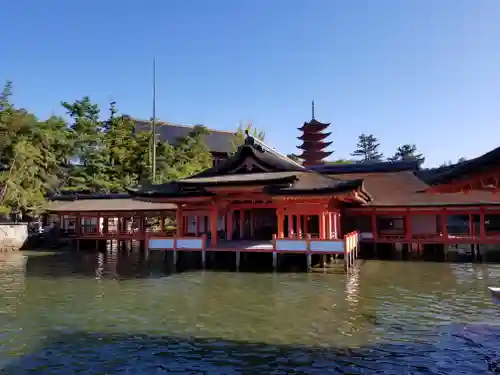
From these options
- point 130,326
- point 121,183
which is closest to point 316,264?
point 130,326

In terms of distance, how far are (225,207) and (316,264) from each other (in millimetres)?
5346

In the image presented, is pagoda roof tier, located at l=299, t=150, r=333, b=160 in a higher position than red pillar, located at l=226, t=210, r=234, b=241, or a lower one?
higher

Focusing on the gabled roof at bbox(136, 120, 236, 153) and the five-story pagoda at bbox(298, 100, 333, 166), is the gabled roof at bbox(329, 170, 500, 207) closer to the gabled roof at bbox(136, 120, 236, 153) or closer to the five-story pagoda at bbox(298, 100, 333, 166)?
the five-story pagoda at bbox(298, 100, 333, 166)

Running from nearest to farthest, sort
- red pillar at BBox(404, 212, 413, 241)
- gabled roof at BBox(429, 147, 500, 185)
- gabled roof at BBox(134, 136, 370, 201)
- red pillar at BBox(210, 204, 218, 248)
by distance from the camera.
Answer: gabled roof at BBox(429, 147, 500, 185) → gabled roof at BBox(134, 136, 370, 201) → red pillar at BBox(210, 204, 218, 248) → red pillar at BBox(404, 212, 413, 241)

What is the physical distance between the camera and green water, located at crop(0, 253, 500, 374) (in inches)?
296

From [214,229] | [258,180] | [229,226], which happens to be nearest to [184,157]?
[229,226]

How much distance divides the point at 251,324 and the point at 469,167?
6.53m

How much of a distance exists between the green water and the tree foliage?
14345mm

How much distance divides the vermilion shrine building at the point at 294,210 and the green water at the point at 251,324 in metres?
2.76

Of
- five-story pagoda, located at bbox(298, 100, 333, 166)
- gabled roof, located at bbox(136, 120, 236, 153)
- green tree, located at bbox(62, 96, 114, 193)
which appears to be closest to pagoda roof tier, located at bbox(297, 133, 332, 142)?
five-story pagoda, located at bbox(298, 100, 333, 166)

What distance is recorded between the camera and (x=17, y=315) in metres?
11.0

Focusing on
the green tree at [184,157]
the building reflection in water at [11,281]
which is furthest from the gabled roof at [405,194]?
the green tree at [184,157]

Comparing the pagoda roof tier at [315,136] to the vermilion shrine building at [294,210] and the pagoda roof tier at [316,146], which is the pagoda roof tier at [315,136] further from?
the vermilion shrine building at [294,210]

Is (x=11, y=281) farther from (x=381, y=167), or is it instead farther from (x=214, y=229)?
(x=381, y=167)
